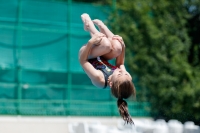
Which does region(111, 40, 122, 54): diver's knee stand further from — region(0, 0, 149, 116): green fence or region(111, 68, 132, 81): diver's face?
region(0, 0, 149, 116): green fence

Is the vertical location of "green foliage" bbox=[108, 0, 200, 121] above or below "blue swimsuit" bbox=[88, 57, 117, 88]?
above

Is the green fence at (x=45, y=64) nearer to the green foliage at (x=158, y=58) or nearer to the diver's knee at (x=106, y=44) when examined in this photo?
the green foliage at (x=158, y=58)

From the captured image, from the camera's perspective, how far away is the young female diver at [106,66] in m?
5.03

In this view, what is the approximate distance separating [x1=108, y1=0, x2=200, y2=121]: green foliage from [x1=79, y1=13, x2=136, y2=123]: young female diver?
6726 mm

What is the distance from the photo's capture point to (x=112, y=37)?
5.54 meters

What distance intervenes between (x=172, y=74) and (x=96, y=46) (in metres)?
7.35

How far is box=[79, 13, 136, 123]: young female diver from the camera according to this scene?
503cm

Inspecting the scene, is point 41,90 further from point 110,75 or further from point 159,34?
point 110,75

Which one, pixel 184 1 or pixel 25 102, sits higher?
pixel 184 1

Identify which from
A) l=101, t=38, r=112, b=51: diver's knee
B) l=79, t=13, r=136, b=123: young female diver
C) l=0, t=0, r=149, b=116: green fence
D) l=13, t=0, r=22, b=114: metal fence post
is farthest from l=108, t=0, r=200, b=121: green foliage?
l=101, t=38, r=112, b=51: diver's knee

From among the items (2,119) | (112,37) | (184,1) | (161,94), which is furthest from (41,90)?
(112,37)

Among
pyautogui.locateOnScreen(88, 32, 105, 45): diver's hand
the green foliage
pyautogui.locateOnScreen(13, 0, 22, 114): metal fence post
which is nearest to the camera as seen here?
pyautogui.locateOnScreen(88, 32, 105, 45): diver's hand

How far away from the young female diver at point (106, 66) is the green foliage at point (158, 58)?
6.73 m

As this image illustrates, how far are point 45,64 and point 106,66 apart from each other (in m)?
6.20
